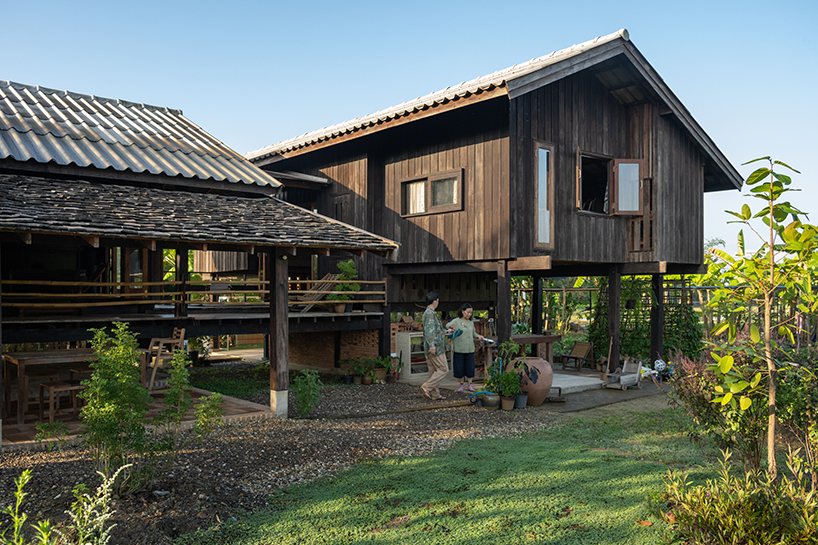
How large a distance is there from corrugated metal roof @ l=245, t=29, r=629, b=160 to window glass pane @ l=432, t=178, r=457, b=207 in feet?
5.81

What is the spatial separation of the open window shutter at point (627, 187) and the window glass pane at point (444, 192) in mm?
3617

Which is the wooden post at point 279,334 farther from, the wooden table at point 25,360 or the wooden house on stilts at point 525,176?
the wooden house on stilts at point 525,176

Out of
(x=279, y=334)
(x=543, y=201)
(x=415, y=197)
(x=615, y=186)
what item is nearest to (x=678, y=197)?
(x=615, y=186)

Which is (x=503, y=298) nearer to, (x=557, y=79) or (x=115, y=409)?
(x=557, y=79)

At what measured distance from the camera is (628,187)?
13.5 meters

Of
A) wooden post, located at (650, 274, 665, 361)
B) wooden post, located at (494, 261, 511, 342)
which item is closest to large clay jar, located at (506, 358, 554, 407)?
wooden post, located at (494, 261, 511, 342)

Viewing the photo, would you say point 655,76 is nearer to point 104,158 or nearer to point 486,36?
point 486,36

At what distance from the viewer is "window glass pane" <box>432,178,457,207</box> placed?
43.2 ft

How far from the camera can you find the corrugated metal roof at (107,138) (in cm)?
969

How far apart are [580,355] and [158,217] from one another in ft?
36.9

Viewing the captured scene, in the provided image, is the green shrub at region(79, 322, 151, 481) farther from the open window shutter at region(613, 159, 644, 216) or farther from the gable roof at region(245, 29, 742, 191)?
the open window shutter at region(613, 159, 644, 216)

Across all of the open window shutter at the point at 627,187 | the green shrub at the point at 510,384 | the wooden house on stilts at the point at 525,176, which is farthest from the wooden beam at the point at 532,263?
A: the open window shutter at the point at 627,187

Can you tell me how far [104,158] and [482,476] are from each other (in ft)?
25.9

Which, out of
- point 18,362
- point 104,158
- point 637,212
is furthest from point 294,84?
point 18,362
